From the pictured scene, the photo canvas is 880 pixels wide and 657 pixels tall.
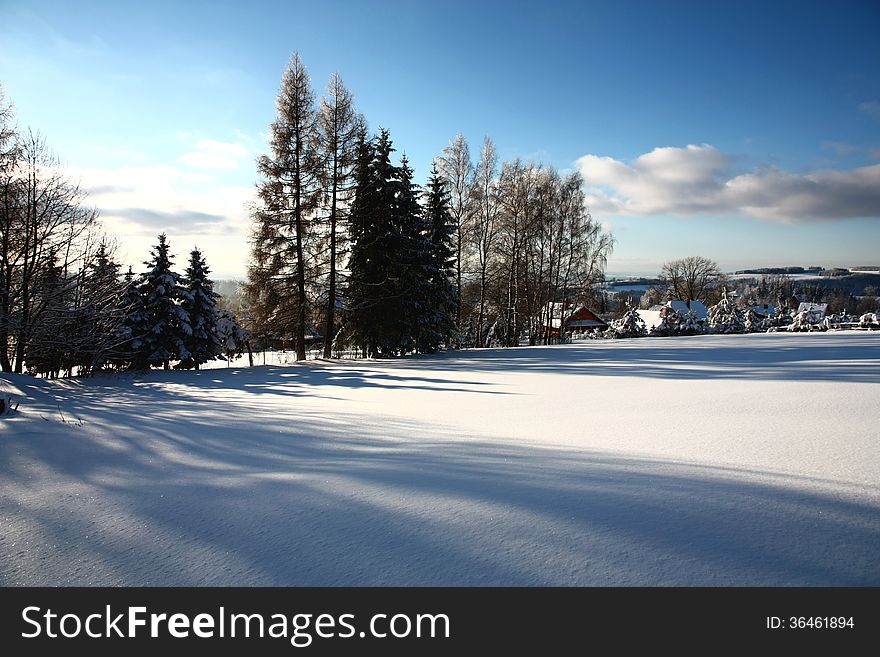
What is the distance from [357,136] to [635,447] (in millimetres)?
15901

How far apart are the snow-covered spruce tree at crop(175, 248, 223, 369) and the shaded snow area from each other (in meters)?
11.6

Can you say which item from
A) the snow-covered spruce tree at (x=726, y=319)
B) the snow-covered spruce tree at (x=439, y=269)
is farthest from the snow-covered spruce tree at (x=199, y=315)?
the snow-covered spruce tree at (x=726, y=319)

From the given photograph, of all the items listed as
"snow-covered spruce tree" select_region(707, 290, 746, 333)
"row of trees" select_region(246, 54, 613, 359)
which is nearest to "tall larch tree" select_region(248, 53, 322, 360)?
"row of trees" select_region(246, 54, 613, 359)

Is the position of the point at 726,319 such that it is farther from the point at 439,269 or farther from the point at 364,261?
the point at 364,261

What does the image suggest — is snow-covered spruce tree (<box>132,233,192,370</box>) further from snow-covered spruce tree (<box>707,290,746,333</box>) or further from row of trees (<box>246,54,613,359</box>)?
snow-covered spruce tree (<box>707,290,746,333</box>)

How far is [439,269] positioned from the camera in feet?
60.5

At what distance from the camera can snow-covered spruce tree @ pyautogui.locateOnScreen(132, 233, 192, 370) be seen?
1622 cm

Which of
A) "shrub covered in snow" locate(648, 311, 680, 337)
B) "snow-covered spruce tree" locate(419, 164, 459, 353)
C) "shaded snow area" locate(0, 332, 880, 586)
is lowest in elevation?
"shaded snow area" locate(0, 332, 880, 586)

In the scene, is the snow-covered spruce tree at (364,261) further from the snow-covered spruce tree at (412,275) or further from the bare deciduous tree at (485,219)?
the bare deciduous tree at (485,219)

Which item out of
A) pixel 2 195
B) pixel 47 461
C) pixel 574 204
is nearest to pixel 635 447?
pixel 47 461

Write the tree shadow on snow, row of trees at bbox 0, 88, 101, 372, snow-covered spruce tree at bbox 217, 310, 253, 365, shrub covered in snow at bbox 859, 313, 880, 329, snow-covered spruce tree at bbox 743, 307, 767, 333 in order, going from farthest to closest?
snow-covered spruce tree at bbox 743, 307, 767, 333 < shrub covered in snow at bbox 859, 313, 880, 329 < snow-covered spruce tree at bbox 217, 310, 253, 365 < row of trees at bbox 0, 88, 101, 372 < the tree shadow on snow

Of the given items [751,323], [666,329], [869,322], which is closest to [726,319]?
[751,323]

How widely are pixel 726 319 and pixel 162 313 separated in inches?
1558
